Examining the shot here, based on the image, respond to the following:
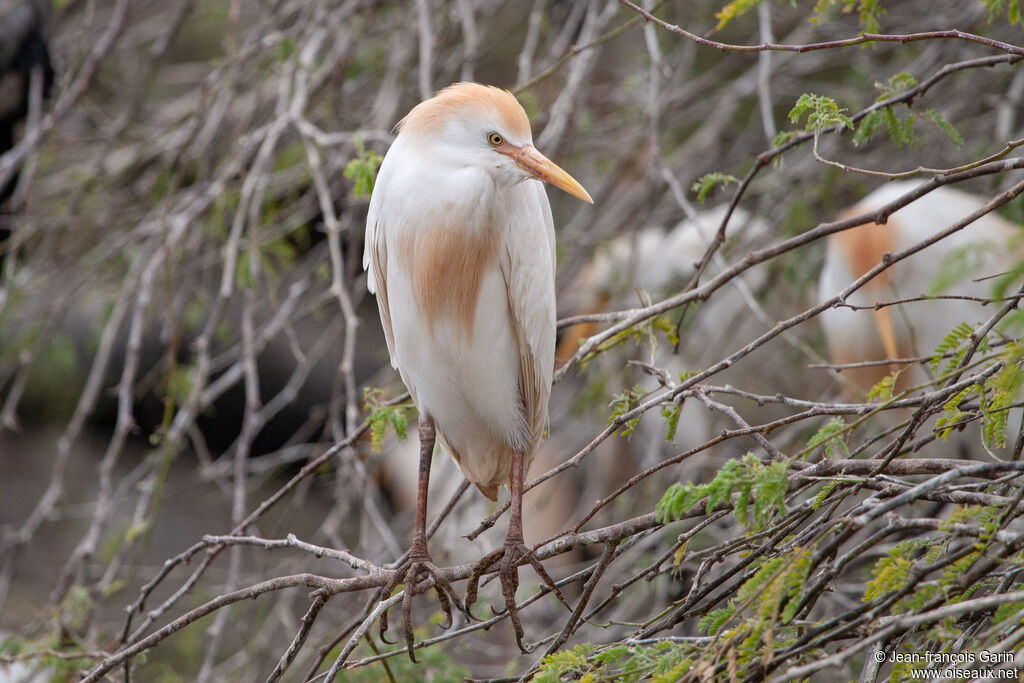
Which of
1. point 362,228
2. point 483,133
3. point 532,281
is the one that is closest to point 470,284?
point 532,281

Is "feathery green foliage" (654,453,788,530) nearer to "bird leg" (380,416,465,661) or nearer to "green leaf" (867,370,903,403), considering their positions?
"green leaf" (867,370,903,403)

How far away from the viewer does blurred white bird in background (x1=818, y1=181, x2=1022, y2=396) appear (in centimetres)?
210

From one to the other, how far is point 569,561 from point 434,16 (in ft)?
6.92

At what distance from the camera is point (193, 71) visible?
334 cm

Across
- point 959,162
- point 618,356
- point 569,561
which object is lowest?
point 569,561

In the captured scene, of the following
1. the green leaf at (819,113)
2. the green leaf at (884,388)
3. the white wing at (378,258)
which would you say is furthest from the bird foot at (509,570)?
the green leaf at (819,113)

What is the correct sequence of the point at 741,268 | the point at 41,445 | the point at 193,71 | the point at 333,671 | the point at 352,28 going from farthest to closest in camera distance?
the point at 41,445 < the point at 193,71 < the point at 352,28 < the point at 741,268 < the point at 333,671

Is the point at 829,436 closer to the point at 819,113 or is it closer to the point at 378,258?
the point at 819,113

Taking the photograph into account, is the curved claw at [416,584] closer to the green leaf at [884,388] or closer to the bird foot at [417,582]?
the bird foot at [417,582]

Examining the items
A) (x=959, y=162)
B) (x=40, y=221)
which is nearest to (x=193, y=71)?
(x=40, y=221)

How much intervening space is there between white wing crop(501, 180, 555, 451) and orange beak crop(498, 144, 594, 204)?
107 millimetres

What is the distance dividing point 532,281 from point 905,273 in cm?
109

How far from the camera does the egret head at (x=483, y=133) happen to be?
1.31m

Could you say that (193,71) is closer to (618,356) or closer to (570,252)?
(570,252)
